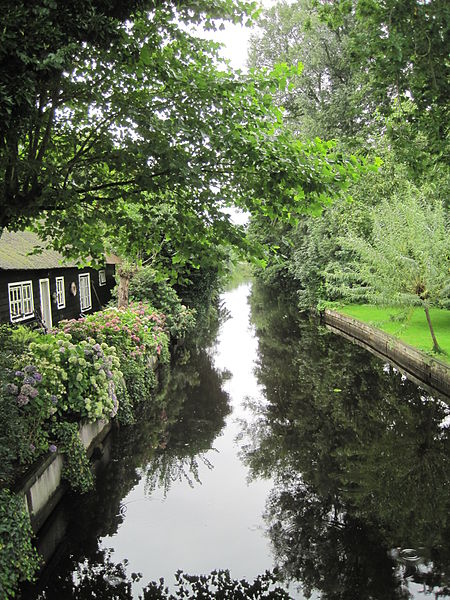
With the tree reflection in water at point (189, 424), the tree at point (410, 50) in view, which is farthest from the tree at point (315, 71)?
the tree at point (410, 50)

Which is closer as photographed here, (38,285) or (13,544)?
(13,544)

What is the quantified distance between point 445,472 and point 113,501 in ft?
20.5

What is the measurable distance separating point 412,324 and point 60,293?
49.8 ft

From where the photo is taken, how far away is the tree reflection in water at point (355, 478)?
6477 millimetres

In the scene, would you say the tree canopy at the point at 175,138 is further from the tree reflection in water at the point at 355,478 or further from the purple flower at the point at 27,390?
the tree reflection in water at the point at 355,478

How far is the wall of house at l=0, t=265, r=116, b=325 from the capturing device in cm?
1541

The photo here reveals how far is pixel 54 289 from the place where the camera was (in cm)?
1923

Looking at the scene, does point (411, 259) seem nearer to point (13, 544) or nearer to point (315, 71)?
point (13, 544)

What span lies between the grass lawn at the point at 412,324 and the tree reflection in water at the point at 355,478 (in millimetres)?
1601

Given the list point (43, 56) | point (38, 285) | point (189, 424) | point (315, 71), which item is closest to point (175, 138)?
point (43, 56)

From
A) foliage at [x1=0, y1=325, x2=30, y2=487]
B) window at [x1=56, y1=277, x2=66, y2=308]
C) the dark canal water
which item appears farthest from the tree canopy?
window at [x1=56, y1=277, x2=66, y2=308]

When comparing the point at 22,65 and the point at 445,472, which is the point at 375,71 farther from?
the point at 445,472

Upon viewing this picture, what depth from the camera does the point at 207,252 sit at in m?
7.00

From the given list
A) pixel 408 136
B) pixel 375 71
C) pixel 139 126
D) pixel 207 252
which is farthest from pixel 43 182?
pixel 408 136
